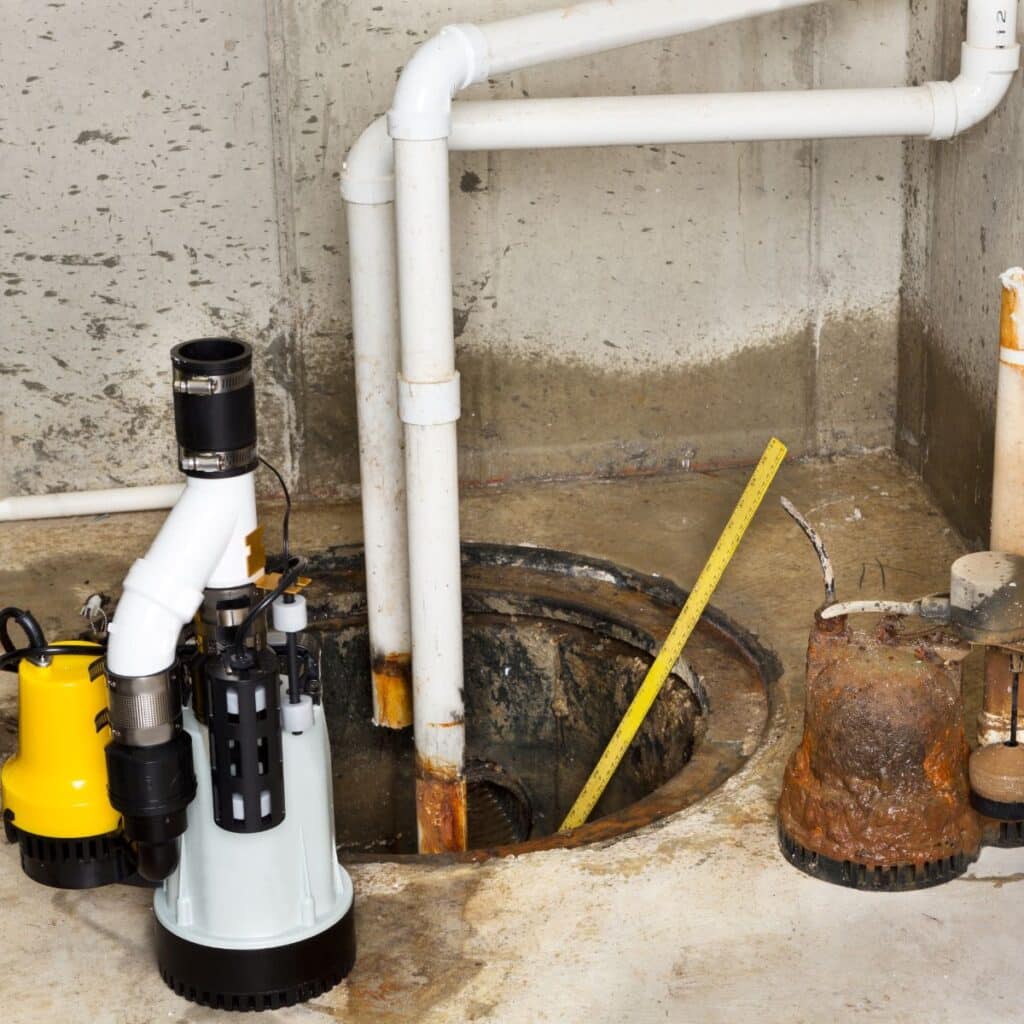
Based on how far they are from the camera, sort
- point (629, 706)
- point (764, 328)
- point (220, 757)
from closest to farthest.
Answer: point (220, 757) → point (629, 706) → point (764, 328)

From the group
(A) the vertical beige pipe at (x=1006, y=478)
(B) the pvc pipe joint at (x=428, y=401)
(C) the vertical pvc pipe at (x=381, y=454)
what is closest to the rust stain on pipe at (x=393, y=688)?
(C) the vertical pvc pipe at (x=381, y=454)

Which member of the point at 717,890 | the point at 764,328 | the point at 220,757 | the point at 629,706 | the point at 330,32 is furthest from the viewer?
the point at 764,328

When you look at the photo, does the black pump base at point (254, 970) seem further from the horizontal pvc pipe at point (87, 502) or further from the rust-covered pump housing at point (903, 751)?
the horizontal pvc pipe at point (87, 502)

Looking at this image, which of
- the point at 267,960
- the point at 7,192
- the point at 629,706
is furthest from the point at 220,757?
the point at 7,192

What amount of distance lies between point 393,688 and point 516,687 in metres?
0.43

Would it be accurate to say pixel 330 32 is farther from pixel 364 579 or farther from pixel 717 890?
pixel 717 890

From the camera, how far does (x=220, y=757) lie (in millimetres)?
3098

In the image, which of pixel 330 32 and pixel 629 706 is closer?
pixel 629 706

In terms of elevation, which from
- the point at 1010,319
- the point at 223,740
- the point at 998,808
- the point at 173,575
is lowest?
the point at 998,808

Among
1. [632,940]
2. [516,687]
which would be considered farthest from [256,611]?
[516,687]

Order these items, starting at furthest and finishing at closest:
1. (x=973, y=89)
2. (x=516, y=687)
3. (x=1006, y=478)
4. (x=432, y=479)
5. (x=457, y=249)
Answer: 1. (x=457, y=249)
2. (x=516, y=687)
3. (x=973, y=89)
4. (x=432, y=479)
5. (x=1006, y=478)

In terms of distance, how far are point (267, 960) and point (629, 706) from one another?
165 centimetres

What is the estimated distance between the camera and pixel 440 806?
14.6 ft

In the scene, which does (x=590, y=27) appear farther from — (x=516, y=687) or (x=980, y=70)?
(x=516, y=687)
